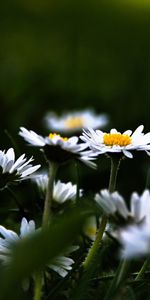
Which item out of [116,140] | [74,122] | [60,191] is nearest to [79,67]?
[74,122]

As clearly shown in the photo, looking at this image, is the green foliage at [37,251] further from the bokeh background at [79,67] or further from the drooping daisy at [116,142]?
the bokeh background at [79,67]

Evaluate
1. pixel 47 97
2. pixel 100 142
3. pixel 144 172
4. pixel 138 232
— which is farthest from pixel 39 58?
pixel 138 232

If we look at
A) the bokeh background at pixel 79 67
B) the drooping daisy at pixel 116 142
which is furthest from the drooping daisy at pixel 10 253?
the bokeh background at pixel 79 67

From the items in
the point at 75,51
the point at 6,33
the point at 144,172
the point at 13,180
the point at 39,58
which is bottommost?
the point at 13,180

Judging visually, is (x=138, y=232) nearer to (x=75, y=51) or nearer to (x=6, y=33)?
(x=75, y=51)

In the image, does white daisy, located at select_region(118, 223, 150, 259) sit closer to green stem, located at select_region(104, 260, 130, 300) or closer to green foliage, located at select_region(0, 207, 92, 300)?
green foliage, located at select_region(0, 207, 92, 300)

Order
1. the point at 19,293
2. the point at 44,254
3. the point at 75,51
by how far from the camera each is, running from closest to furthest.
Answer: the point at 44,254, the point at 19,293, the point at 75,51

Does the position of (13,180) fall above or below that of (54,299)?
above

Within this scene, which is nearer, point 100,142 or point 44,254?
point 44,254

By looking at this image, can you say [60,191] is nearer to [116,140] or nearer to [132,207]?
[116,140]
